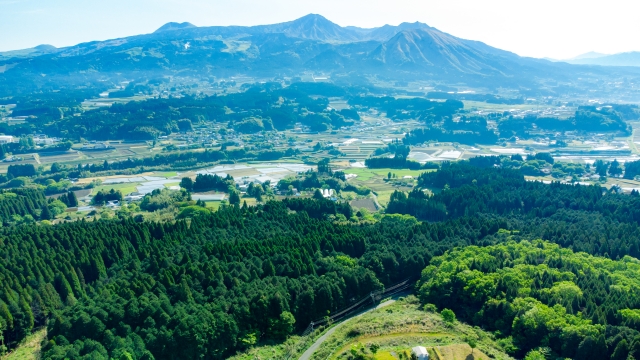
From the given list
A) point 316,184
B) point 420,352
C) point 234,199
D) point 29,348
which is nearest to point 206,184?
point 234,199

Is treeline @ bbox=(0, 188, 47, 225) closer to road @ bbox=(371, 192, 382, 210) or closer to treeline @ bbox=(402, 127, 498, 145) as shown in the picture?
road @ bbox=(371, 192, 382, 210)

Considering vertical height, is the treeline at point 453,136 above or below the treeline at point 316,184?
below

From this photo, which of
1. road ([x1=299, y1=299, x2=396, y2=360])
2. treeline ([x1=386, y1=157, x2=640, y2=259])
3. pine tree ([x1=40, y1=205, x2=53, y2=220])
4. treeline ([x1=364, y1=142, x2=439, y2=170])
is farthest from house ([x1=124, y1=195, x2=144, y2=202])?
road ([x1=299, y1=299, x2=396, y2=360])

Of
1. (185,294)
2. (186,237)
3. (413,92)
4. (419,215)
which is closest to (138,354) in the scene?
(185,294)

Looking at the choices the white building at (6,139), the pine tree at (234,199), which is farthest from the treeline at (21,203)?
the white building at (6,139)

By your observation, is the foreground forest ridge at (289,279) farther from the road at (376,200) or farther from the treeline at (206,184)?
the treeline at (206,184)

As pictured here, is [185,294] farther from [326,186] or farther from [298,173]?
[298,173]
